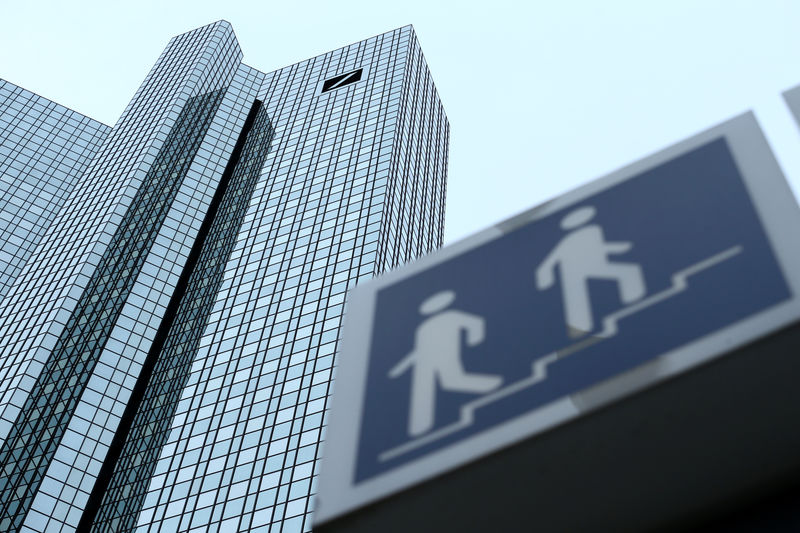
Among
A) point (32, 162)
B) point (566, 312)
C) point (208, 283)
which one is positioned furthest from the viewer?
point (32, 162)

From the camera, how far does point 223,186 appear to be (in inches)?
4409

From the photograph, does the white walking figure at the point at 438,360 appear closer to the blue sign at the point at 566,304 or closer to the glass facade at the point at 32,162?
the blue sign at the point at 566,304

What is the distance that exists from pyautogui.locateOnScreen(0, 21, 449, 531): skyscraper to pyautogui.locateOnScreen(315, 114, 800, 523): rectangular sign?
59152 millimetres

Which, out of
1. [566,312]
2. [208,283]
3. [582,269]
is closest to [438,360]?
[566,312]

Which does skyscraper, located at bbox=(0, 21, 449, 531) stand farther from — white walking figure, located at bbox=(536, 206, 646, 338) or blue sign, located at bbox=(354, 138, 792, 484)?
white walking figure, located at bbox=(536, 206, 646, 338)

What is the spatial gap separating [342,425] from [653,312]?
1262mm

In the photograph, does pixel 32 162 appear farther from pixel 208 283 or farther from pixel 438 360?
pixel 438 360

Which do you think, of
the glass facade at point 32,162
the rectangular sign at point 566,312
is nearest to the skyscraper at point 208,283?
the glass facade at point 32,162

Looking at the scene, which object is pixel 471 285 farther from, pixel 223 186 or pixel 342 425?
pixel 223 186

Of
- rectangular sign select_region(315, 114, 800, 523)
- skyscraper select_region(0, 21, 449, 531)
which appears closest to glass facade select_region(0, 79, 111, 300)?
skyscraper select_region(0, 21, 449, 531)

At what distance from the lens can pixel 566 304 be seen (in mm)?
3674

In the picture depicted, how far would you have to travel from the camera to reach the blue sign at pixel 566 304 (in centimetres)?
334

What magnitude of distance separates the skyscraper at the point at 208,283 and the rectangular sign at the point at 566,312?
194 ft

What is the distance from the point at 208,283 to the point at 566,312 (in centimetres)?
9590
